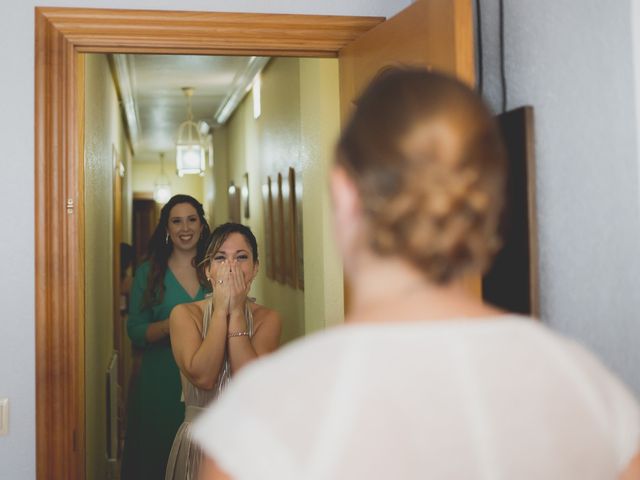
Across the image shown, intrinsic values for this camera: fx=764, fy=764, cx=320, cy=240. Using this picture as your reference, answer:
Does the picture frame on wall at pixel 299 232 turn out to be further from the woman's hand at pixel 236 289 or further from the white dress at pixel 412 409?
the white dress at pixel 412 409

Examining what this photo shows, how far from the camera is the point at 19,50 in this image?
2.26m

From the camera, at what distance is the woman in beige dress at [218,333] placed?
2.57 meters

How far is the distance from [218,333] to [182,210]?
4.59ft

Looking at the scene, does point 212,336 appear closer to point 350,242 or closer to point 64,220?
point 64,220

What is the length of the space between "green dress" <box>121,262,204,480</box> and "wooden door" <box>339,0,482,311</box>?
1.30 m

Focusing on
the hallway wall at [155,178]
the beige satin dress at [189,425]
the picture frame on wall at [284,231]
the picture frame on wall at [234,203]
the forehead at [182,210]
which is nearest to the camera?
the beige satin dress at [189,425]

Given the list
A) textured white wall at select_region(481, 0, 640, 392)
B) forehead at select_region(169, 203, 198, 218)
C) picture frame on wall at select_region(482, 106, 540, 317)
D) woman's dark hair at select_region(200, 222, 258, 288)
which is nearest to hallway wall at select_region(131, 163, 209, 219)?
forehead at select_region(169, 203, 198, 218)

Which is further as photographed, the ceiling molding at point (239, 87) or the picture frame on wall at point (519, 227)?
the ceiling molding at point (239, 87)

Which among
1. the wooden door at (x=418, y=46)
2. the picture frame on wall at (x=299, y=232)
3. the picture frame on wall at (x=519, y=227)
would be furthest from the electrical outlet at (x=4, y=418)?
the picture frame on wall at (x=299, y=232)

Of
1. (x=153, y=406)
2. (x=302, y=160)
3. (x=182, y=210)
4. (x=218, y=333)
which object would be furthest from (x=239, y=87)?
(x=218, y=333)

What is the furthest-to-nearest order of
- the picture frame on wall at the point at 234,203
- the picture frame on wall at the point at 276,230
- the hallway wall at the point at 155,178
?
the hallway wall at the point at 155,178 < the picture frame on wall at the point at 234,203 < the picture frame on wall at the point at 276,230

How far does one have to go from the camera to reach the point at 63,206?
2.26m

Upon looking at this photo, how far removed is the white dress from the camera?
75cm

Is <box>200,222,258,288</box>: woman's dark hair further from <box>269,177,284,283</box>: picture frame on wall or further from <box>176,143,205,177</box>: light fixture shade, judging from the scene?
<box>176,143,205,177</box>: light fixture shade
